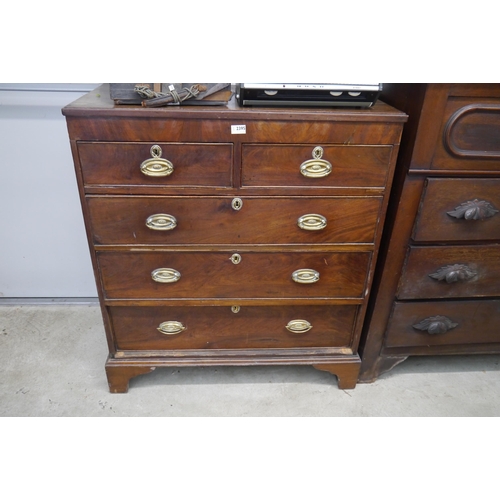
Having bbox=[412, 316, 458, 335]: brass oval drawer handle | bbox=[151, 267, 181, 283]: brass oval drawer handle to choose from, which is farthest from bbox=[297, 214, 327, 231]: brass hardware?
bbox=[412, 316, 458, 335]: brass oval drawer handle

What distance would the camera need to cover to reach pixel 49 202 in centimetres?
176

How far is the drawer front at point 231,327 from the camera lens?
1.42 metres

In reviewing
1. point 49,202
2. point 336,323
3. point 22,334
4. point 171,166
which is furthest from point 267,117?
point 22,334

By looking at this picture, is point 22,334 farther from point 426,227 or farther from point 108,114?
point 426,227

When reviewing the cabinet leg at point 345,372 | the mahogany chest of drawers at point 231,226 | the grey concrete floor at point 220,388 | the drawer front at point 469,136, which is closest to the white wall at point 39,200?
the grey concrete floor at point 220,388

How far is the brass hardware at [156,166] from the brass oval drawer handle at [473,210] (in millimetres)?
876

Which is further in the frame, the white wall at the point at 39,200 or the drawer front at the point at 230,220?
the white wall at the point at 39,200

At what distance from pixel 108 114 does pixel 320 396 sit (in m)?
1.25

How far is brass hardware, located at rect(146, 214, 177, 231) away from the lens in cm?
121

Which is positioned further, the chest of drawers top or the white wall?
the white wall

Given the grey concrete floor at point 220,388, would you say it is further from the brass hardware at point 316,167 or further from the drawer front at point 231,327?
the brass hardware at point 316,167

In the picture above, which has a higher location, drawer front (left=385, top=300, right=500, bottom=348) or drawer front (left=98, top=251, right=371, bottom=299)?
drawer front (left=98, top=251, right=371, bottom=299)

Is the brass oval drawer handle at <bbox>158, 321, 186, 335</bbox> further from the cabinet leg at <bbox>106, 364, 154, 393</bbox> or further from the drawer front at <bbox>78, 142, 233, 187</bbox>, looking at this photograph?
the drawer front at <bbox>78, 142, 233, 187</bbox>

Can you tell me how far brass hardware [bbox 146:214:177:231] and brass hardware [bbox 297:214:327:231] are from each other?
390 millimetres
